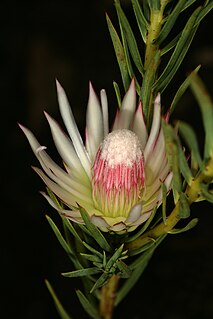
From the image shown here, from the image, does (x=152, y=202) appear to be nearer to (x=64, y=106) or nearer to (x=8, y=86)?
(x=64, y=106)

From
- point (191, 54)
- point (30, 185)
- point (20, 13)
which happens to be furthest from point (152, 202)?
point (20, 13)

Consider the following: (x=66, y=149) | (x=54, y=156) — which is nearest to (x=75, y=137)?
(x=66, y=149)

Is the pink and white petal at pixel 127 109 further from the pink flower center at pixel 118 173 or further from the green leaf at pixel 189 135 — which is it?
the green leaf at pixel 189 135

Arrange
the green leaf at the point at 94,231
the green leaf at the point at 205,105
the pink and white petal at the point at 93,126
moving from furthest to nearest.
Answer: the pink and white petal at the point at 93,126, the green leaf at the point at 94,231, the green leaf at the point at 205,105

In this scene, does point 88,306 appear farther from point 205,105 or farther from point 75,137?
point 205,105

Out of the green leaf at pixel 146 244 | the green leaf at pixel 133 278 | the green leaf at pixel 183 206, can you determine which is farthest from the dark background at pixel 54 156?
the green leaf at pixel 183 206

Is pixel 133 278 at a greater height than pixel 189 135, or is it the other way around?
pixel 189 135
